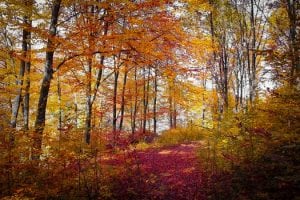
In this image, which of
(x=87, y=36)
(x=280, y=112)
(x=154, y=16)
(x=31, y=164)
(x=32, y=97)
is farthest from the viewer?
(x=32, y=97)

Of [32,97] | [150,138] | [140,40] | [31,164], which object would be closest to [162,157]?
[140,40]

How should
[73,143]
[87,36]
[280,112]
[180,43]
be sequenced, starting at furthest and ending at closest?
[180,43], [87,36], [73,143], [280,112]

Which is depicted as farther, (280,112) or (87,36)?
(87,36)

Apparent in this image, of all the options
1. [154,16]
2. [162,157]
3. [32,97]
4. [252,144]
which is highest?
[154,16]

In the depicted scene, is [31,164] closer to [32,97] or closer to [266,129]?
[266,129]

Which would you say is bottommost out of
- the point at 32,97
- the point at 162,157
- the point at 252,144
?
the point at 162,157

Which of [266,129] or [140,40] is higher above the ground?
[140,40]

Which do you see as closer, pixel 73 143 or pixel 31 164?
pixel 31 164

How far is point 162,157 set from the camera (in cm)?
1387

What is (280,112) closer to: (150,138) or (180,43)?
(180,43)

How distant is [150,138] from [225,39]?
13.0 m

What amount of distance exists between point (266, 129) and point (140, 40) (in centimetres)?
627

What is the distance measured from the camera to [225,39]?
15.7 metres

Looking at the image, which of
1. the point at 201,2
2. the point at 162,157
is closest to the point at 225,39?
the point at 201,2
